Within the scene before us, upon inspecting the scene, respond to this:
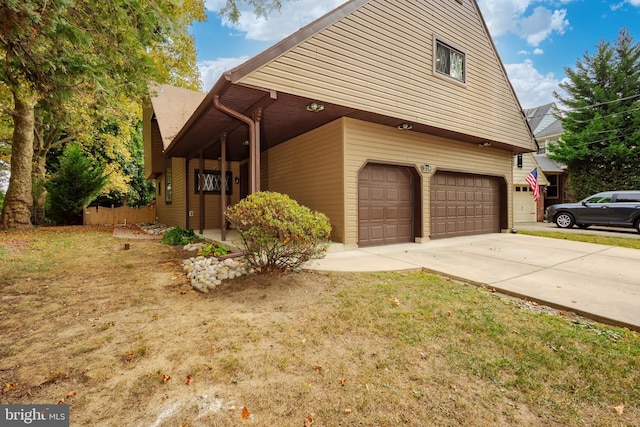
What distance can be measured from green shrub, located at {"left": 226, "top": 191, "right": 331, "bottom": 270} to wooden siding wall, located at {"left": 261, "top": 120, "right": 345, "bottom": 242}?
92.0 inches

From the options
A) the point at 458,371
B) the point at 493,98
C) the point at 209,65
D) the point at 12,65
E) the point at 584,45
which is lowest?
the point at 458,371

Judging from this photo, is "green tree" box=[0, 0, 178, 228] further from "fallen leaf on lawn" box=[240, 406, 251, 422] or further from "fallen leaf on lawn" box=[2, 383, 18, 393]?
"fallen leaf on lawn" box=[240, 406, 251, 422]

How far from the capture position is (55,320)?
9.77 ft

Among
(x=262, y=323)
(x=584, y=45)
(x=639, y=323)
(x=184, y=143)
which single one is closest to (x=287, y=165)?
(x=184, y=143)

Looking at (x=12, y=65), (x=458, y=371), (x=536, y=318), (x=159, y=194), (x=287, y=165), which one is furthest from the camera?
(x=159, y=194)

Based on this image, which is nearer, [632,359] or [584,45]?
[632,359]

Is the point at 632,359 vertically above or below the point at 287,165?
below

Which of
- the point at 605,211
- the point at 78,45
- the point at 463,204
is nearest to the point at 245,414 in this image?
the point at 78,45

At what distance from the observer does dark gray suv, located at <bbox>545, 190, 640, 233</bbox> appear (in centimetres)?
1062

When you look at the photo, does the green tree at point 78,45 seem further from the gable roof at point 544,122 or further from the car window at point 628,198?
the gable roof at point 544,122

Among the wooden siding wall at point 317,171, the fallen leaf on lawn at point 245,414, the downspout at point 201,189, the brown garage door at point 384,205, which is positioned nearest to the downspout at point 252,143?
the wooden siding wall at point 317,171

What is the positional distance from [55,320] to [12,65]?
3.42m

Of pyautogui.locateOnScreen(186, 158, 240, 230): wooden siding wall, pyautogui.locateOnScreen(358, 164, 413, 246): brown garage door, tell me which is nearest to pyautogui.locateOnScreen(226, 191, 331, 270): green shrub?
pyautogui.locateOnScreen(358, 164, 413, 246): brown garage door

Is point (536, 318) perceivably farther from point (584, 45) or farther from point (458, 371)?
point (584, 45)
